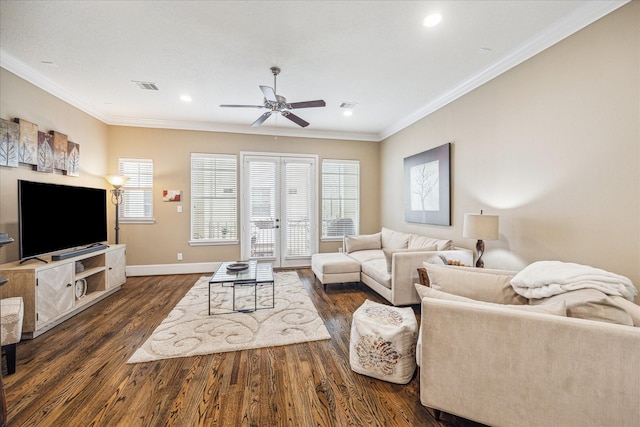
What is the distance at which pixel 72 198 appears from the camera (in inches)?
132

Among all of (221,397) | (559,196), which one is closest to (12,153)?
(221,397)

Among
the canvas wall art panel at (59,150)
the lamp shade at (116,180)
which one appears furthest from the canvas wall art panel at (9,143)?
the lamp shade at (116,180)

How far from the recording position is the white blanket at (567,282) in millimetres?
1571

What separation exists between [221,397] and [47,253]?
2729mm

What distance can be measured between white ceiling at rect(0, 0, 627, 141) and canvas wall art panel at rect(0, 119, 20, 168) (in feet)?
2.05

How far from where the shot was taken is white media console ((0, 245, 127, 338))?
8.32 feet

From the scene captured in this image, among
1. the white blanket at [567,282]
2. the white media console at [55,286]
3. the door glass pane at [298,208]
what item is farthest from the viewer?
the door glass pane at [298,208]

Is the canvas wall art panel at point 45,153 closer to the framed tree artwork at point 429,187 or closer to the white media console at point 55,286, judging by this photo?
the white media console at point 55,286

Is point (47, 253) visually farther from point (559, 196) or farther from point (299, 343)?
point (559, 196)

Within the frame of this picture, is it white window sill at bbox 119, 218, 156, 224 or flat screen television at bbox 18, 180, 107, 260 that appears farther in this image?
white window sill at bbox 119, 218, 156, 224

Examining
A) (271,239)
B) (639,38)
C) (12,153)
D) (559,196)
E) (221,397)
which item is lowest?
(221,397)

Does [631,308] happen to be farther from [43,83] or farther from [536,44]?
[43,83]

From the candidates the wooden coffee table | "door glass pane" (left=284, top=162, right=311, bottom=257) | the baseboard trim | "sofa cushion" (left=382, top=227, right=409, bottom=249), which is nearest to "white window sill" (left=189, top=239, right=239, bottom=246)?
the baseboard trim

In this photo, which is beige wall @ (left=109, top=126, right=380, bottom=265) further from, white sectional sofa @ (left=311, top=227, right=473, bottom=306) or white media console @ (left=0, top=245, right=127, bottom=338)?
white sectional sofa @ (left=311, top=227, right=473, bottom=306)
